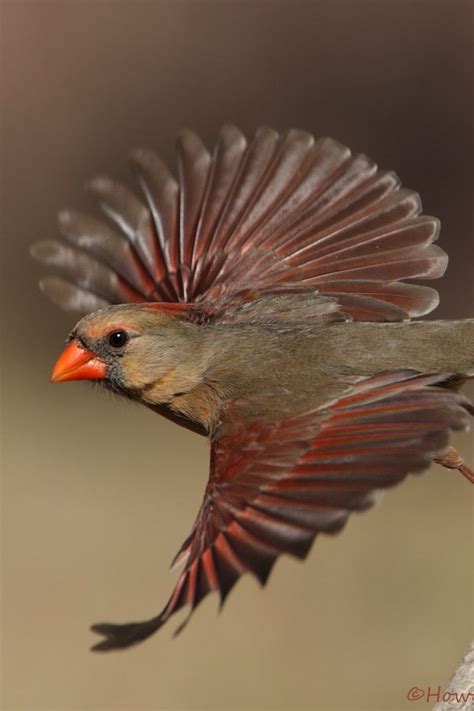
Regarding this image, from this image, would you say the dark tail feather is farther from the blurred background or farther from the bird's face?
the blurred background

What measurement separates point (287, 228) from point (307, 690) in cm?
273

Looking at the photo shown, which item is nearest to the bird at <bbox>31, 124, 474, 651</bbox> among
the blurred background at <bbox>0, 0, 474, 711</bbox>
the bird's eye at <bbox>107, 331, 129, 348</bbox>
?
the bird's eye at <bbox>107, 331, 129, 348</bbox>

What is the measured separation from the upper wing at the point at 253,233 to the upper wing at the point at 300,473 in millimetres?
1127

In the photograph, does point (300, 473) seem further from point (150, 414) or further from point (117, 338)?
point (150, 414)

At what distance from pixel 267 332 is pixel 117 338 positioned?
0.63 m

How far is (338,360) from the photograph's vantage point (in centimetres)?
479

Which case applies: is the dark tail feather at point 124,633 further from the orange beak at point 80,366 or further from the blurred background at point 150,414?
the blurred background at point 150,414

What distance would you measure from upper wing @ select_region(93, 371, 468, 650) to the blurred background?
10.4 ft

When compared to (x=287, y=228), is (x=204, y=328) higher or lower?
lower

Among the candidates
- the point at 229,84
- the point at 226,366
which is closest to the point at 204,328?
the point at 226,366

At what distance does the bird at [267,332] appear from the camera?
4.02 meters

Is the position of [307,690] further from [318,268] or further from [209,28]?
[209,28]

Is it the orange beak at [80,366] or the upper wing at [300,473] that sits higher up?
the orange beak at [80,366]

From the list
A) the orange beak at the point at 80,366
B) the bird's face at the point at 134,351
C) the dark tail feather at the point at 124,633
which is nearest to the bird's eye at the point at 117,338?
the bird's face at the point at 134,351
